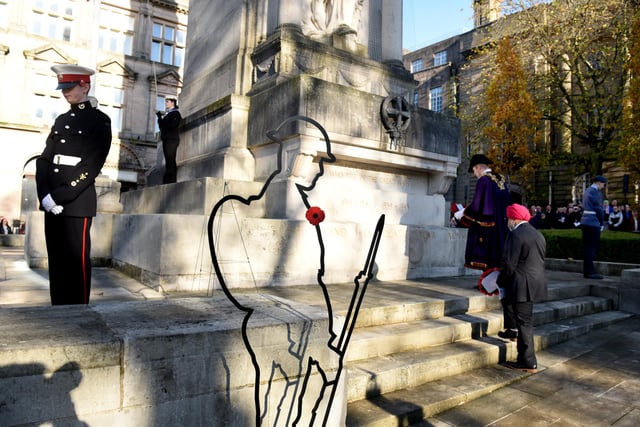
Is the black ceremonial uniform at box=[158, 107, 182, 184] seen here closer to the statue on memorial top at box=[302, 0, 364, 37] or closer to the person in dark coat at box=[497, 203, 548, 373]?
the statue on memorial top at box=[302, 0, 364, 37]

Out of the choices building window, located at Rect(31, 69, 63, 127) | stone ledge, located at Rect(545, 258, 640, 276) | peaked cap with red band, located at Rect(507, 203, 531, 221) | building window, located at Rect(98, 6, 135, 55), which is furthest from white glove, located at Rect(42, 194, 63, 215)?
building window, located at Rect(98, 6, 135, 55)

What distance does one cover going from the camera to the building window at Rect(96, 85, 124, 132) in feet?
107

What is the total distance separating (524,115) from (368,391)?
27354mm

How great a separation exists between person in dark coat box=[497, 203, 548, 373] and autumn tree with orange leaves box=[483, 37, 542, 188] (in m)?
24.9

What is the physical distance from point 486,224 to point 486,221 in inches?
1.6

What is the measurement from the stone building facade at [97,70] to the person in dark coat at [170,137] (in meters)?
20.9

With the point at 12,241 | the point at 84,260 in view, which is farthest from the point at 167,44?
the point at 84,260

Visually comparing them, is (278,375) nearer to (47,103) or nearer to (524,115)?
(524,115)

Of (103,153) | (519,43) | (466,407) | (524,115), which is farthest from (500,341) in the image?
(519,43)

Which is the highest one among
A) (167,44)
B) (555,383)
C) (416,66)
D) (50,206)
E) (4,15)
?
(416,66)

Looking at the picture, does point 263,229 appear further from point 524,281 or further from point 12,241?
point 12,241

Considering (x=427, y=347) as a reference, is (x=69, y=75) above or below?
above

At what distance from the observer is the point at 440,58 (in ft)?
142

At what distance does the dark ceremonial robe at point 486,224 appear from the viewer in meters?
5.36
